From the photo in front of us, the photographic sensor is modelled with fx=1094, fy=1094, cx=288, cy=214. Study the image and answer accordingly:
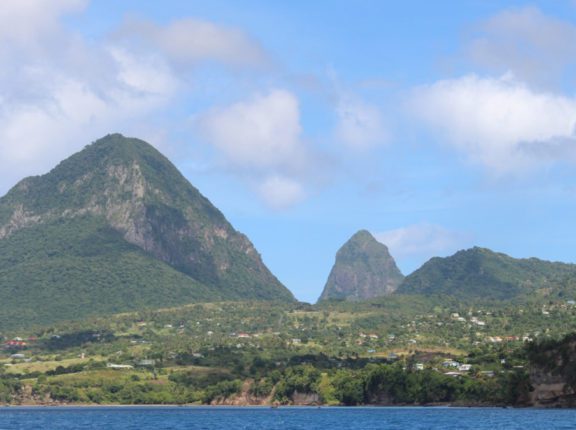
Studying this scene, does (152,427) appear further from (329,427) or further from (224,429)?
(329,427)

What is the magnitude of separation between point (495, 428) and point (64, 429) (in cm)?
7555

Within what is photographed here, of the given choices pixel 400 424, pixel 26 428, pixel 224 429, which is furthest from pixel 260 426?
pixel 26 428

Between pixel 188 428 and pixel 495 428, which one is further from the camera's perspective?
pixel 188 428

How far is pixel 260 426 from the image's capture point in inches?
7835

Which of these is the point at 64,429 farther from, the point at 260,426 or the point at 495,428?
the point at 495,428

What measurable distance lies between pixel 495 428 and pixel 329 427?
37.8 meters

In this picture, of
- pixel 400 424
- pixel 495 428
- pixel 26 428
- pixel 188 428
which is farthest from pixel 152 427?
pixel 495 428

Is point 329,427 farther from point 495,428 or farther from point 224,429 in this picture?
point 495,428

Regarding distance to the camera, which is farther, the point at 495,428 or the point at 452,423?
the point at 452,423

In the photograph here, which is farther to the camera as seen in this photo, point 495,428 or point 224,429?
point 224,429

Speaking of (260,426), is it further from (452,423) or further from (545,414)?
(545,414)

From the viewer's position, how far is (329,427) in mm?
199250

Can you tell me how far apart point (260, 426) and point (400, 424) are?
25379 millimetres

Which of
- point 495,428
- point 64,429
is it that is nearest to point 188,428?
point 64,429
